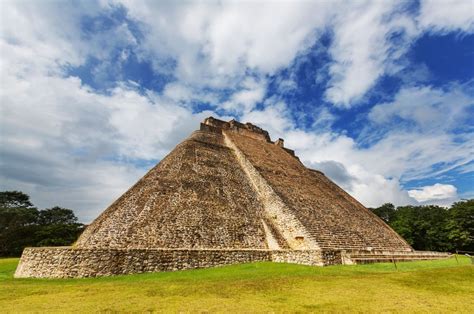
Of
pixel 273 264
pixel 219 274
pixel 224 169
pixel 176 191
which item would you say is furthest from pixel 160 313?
pixel 224 169

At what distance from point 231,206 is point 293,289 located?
8061 mm

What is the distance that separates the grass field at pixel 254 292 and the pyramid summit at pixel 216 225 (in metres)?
0.96

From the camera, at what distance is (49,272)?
404 inches

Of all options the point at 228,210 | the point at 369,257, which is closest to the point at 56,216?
the point at 228,210

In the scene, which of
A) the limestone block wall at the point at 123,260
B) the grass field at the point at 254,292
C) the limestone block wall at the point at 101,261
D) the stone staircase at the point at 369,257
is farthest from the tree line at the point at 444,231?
the limestone block wall at the point at 101,261

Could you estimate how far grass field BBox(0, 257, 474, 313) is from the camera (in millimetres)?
6023

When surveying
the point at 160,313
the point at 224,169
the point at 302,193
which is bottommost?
the point at 160,313

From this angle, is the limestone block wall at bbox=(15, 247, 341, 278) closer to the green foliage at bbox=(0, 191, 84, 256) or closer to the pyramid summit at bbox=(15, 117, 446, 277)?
the pyramid summit at bbox=(15, 117, 446, 277)

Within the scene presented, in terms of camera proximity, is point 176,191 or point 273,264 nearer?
point 273,264

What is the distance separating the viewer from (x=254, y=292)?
7.25 metres

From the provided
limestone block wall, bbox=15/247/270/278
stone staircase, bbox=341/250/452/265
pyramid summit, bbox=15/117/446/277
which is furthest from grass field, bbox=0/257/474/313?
stone staircase, bbox=341/250/452/265

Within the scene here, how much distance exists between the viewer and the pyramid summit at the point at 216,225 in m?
10.8

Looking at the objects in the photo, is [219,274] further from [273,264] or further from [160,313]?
[160,313]

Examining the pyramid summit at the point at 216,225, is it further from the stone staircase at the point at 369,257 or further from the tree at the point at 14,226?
the tree at the point at 14,226
